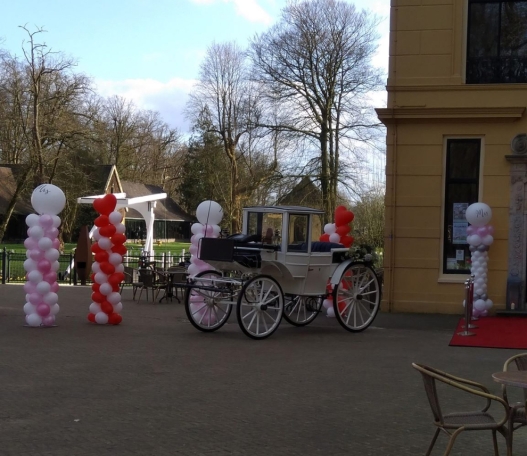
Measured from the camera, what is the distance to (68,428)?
21.6ft

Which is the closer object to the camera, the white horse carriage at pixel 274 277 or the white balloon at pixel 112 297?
the white horse carriage at pixel 274 277

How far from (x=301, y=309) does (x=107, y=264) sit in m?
3.84

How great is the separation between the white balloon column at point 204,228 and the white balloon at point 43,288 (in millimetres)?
2713

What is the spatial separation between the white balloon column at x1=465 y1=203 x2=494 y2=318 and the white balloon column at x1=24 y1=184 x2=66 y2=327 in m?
8.27

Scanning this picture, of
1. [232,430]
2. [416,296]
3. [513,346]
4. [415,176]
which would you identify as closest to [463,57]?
[415,176]

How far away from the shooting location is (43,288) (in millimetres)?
13242

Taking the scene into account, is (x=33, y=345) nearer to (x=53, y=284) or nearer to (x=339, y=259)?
(x=53, y=284)

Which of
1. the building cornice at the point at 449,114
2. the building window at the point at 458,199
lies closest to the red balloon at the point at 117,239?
the building cornice at the point at 449,114

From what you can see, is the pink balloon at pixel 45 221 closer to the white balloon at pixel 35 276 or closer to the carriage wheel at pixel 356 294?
the white balloon at pixel 35 276

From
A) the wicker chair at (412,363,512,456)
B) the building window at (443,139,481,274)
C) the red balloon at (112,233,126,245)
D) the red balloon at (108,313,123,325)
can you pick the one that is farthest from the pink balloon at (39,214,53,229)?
the wicker chair at (412,363,512,456)

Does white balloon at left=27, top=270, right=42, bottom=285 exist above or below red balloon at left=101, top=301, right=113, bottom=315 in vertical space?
above

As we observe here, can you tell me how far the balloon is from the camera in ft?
49.9

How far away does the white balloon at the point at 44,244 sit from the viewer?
43.3ft

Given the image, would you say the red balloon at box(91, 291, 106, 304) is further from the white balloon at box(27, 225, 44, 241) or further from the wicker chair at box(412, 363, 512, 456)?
the wicker chair at box(412, 363, 512, 456)
